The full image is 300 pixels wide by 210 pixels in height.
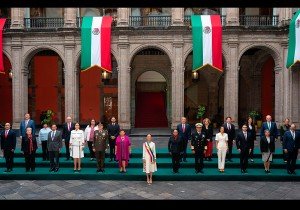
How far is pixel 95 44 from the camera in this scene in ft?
56.2

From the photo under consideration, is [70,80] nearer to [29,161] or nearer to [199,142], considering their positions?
[29,161]

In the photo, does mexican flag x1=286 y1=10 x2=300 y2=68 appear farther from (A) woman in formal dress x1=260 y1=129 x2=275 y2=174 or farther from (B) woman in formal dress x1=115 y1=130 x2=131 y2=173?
(B) woman in formal dress x1=115 y1=130 x2=131 y2=173

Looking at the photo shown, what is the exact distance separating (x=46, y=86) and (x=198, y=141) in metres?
17.4

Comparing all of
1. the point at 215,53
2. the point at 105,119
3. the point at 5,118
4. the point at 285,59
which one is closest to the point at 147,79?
the point at 105,119

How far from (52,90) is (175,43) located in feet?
38.8

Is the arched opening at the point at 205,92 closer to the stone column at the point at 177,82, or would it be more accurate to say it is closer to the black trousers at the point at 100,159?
the stone column at the point at 177,82

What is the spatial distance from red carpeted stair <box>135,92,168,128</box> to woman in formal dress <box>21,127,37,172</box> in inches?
513

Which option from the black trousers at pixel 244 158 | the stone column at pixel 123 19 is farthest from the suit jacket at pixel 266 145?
the stone column at pixel 123 19

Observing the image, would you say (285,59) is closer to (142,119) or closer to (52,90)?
(142,119)

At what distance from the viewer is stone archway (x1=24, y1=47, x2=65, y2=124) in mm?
24031

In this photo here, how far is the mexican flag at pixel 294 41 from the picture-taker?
16.0 metres

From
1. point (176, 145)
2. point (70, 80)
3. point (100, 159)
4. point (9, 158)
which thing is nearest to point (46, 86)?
point (70, 80)

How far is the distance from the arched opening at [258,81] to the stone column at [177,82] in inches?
289

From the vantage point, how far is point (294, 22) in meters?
16.1
